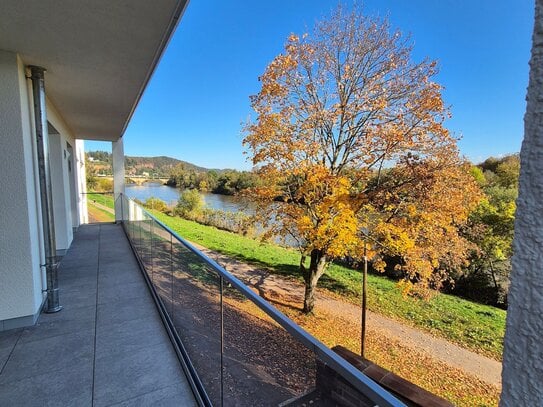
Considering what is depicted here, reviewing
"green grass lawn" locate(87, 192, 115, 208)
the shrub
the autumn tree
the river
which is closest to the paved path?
the autumn tree

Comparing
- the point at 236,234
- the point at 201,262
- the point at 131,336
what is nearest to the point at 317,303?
the point at 131,336

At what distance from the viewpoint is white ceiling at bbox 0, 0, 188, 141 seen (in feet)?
7.15

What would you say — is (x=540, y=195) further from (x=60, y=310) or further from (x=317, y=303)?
(x=317, y=303)

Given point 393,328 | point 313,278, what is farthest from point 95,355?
point 393,328

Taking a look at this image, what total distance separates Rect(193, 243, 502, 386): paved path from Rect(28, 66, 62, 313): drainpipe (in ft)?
20.6

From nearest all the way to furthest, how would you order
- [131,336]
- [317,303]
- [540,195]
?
[540,195] → [131,336] → [317,303]

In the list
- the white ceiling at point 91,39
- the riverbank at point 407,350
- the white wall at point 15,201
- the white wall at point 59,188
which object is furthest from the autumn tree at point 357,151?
the white wall at point 15,201

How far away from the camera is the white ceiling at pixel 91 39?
85.8 inches

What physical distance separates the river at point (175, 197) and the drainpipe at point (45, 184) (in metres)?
5.06

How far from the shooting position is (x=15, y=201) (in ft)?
9.92

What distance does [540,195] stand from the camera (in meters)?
0.51

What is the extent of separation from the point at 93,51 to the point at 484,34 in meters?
9.16

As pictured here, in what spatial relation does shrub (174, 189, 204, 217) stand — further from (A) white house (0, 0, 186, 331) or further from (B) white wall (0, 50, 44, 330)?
(B) white wall (0, 50, 44, 330)

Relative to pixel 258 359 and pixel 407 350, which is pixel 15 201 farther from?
pixel 407 350
